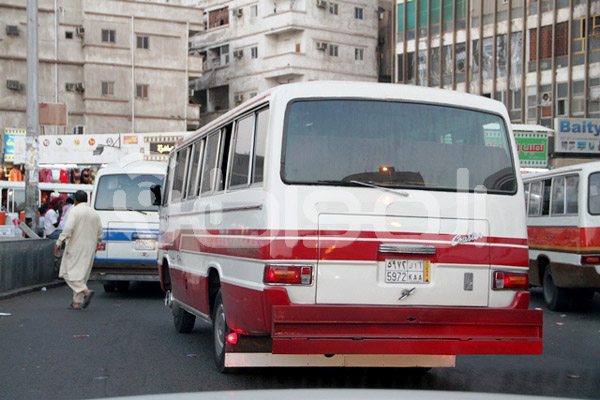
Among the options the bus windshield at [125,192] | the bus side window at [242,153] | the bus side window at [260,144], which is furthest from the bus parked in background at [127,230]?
the bus side window at [260,144]

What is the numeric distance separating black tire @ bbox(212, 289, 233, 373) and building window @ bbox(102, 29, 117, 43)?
2068 inches

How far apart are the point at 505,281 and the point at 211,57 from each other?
63.6 m

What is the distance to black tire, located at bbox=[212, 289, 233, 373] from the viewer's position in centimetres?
789

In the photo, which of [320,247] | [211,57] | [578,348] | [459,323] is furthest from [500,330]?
[211,57]

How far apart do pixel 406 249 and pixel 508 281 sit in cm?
92

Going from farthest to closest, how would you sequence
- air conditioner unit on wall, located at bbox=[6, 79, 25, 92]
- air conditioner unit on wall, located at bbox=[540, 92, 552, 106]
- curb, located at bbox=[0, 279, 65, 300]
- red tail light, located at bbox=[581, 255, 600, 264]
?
air conditioner unit on wall, located at bbox=[6, 79, 25, 92] → air conditioner unit on wall, located at bbox=[540, 92, 552, 106] → curb, located at bbox=[0, 279, 65, 300] → red tail light, located at bbox=[581, 255, 600, 264]

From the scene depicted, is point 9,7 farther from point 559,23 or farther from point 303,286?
point 303,286

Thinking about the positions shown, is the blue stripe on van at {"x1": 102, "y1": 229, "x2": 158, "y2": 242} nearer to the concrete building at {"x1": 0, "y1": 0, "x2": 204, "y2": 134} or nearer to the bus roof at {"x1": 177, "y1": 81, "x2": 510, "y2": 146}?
the bus roof at {"x1": 177, "y1": 81, "x2": 510, "y2": 146}

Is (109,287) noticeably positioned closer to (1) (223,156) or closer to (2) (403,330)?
(1) (223,156)

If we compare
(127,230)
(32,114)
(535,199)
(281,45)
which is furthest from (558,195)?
(281,45)

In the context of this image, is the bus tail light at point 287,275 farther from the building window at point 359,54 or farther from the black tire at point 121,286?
the building window at point 359,54

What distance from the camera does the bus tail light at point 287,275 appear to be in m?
6.53

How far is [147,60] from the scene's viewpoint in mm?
59500

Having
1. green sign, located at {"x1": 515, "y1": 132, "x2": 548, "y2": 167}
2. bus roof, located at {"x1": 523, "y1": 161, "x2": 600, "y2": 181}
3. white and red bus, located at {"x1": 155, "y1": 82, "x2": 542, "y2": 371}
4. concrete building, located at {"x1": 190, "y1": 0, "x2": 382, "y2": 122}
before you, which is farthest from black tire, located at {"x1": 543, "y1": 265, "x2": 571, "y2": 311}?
concrete building, located at {"x1": 190, "y1": 0, "x2": 382, "y2": 122}
